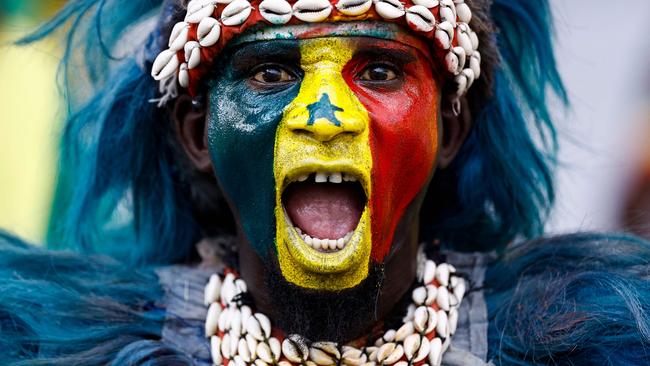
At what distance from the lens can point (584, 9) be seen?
413 cm

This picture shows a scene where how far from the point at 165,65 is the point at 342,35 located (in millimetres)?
398

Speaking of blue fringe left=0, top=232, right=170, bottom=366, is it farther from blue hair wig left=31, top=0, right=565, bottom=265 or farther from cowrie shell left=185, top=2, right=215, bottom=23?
cowrie shell left=185, top=2, right=215, bottom=23

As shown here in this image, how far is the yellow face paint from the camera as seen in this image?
1.79m

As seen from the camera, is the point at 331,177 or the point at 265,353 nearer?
the point at 331,177

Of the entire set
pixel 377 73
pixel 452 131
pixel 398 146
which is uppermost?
pixel 377 73

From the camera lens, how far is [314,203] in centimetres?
186

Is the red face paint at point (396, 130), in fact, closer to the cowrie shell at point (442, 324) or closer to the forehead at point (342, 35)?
the forehead at point (342, 35)

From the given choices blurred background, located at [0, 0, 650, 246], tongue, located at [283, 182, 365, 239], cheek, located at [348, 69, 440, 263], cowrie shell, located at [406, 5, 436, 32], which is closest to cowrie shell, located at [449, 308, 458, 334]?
cheek, located at [348, 69, 440, 263]

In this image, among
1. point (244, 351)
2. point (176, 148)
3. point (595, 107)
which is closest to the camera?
point (244, 351)

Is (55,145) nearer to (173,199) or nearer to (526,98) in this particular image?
(173,199)

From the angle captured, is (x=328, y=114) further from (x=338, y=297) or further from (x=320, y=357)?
(x=320, y=357)

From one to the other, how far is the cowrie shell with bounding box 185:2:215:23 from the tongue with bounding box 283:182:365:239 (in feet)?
1.23

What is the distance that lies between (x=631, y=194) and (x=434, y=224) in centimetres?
223

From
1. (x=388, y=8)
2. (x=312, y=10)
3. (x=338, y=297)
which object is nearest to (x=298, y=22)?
(x=312, y=10)
